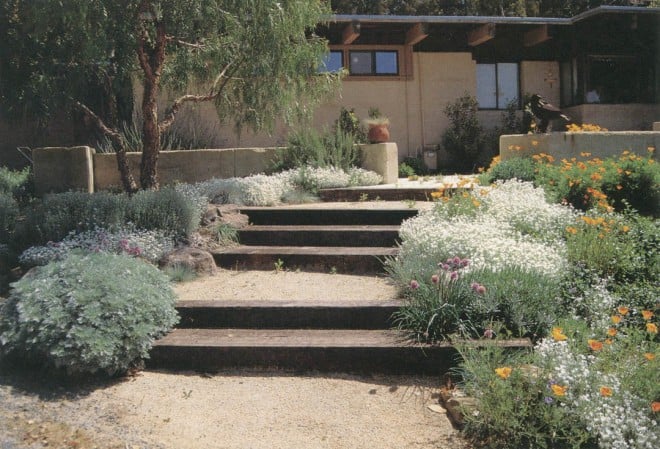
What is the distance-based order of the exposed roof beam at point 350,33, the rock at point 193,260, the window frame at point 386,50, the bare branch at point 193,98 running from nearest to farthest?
the rock at point 193,260 < the bare branch at point 193,98 < the exposed roof beam at point 350,33 < the window frame at point 386,50

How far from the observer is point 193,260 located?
21.1 feet

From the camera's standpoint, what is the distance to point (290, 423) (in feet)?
12.5

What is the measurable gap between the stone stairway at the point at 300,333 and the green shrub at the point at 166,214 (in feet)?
2.09

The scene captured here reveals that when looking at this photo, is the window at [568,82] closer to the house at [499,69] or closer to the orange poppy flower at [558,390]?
the house at [499,69]

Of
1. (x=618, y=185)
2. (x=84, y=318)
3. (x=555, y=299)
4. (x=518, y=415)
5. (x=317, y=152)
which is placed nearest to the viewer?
(x=518, y=415)

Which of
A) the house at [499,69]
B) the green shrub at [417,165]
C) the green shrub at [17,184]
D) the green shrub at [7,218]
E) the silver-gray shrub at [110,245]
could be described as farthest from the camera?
the house at [499,69]

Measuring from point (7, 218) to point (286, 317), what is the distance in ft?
14.3

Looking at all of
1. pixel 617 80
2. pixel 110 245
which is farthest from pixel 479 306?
pixel 617 80

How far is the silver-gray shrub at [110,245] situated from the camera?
628cm

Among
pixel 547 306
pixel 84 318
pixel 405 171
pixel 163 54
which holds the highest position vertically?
pixel 163 54

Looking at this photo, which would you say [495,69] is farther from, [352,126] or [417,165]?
[352,126]

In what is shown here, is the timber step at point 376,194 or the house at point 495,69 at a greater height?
the house at point 495,69

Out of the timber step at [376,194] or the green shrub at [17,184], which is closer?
the timber step at [376,194]

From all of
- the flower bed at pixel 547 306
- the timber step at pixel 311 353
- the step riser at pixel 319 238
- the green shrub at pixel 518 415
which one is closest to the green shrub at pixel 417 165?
the flower bed at pixel 547 306
